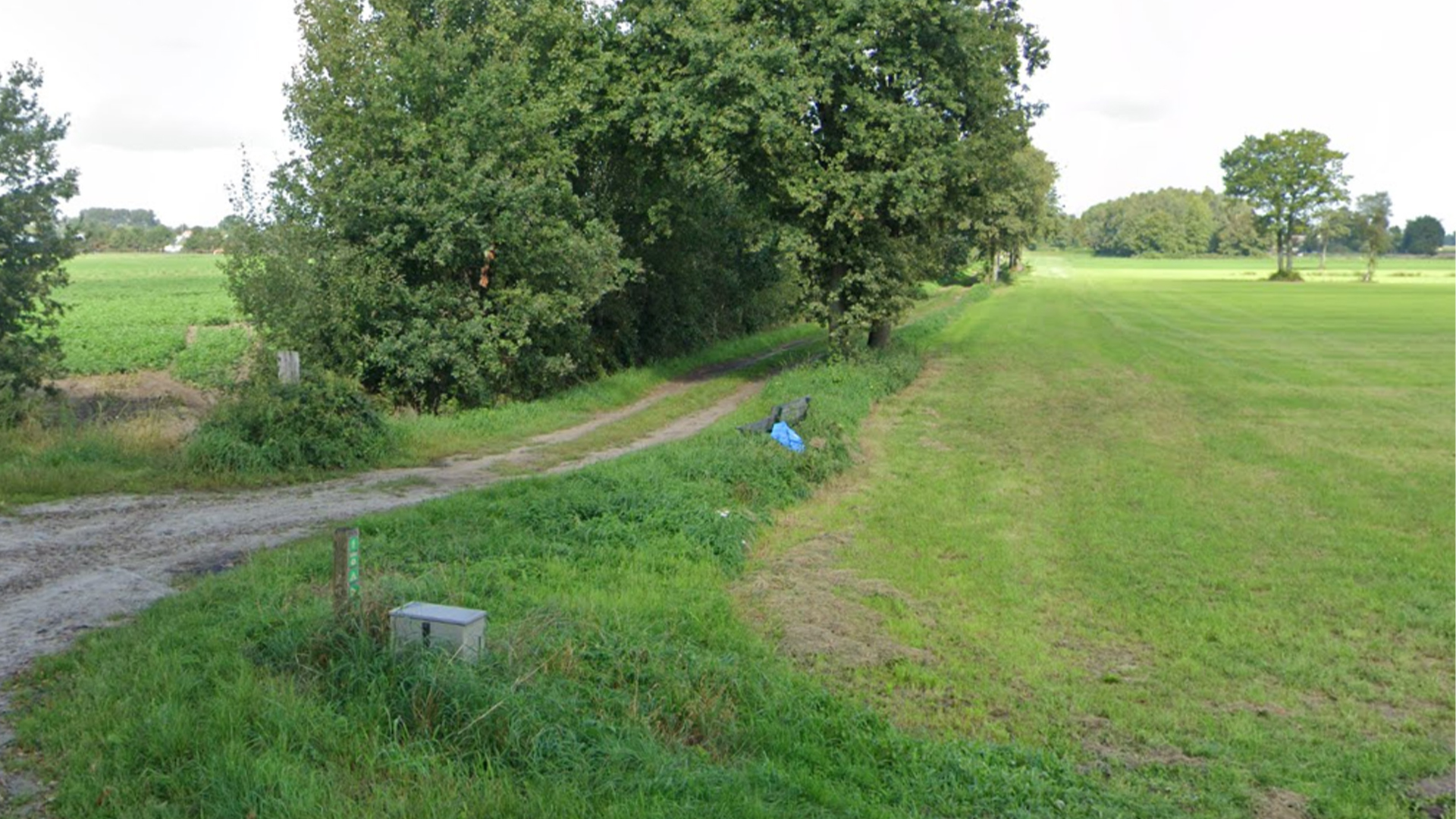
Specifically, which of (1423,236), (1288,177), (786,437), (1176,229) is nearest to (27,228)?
(786,437)

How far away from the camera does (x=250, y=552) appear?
32.3 feet

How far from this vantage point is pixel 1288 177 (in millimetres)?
106125

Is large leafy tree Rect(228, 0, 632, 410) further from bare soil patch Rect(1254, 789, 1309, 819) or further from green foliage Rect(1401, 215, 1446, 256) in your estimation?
green foliage Rect(1401, 215, 1446, 256)

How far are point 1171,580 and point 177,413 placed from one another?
1563cm

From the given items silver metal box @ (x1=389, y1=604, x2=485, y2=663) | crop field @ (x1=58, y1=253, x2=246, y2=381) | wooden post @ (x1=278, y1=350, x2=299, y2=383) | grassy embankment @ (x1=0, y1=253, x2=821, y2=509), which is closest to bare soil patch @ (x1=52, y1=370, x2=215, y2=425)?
grassy embankment @ (x1=0, y1=253, x2=821, y2=509)

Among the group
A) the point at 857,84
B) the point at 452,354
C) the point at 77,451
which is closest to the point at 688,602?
the point at 77,451

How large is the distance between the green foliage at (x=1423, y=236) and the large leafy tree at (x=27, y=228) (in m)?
150

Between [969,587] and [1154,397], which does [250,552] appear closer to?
[969,587]

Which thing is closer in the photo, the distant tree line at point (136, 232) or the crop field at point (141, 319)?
the crop field at point (141, 319)

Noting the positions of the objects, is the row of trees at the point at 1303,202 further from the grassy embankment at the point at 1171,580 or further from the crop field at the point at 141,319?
the grassy embankment at the point at 1171,580

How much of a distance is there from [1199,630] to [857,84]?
18.8 metres

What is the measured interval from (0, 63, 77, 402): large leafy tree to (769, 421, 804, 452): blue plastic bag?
11.7 m

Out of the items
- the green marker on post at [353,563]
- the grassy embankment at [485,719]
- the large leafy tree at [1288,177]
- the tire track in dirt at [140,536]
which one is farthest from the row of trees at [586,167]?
the large leafy tree at [1288,177]

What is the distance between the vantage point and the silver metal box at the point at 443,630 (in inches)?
250
